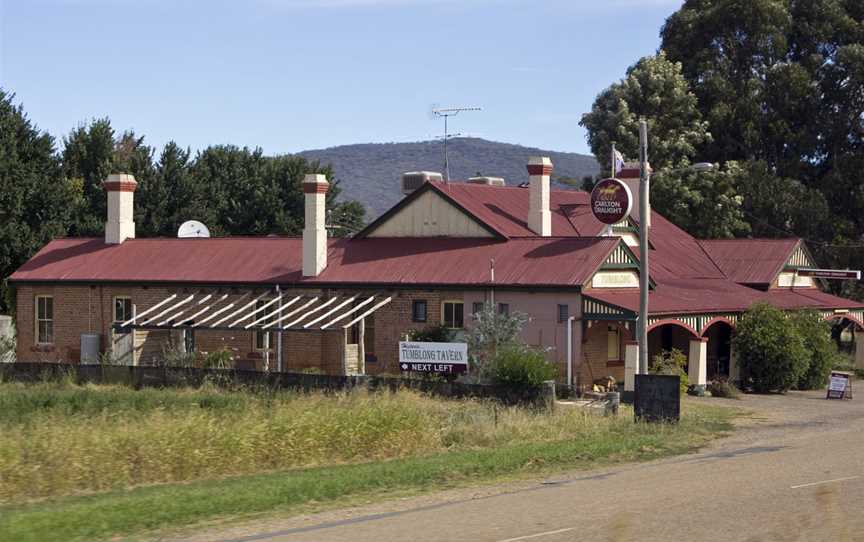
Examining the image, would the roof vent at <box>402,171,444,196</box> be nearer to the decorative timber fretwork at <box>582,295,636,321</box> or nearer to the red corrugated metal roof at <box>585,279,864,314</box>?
the red corrugated metal roof at <box>585,279,864,314</box>

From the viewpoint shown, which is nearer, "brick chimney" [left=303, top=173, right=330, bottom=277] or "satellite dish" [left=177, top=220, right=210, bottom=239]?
"brick chimney" [left=303, top=173, right=330, bottom=277]

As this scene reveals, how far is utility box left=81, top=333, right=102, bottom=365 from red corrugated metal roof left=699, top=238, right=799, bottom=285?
25024mm

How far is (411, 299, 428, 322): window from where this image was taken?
43438 mm

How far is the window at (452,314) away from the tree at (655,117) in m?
27.5

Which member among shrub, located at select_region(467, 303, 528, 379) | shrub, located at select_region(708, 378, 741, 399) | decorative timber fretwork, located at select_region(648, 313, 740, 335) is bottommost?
shrub, located at select_region(708, 378, 741, 399)

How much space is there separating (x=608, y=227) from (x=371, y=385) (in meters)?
16.4

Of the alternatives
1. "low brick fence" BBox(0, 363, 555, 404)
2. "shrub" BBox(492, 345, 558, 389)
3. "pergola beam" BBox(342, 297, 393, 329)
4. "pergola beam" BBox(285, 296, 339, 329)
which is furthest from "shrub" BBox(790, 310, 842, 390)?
"low brick fence" BBox(0, 363, 555, 404)

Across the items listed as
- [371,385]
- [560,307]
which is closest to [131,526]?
[371,385]

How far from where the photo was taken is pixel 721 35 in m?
74.8

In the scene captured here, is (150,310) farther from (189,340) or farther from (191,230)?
(191,230)

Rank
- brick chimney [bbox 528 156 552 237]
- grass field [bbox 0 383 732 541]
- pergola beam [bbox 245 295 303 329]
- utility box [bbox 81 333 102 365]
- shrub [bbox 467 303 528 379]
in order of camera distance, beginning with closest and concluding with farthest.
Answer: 1. grass field [bbox 0 383 732 541]
2. shrub [bbox 467 303 528 379]
3. pergola beam [bbox 245 295 303 329]
4. brick chimney [bbox 528 156 552 237]
5. utility box [bbox 81 333 102 365]

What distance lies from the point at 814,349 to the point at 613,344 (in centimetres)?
741

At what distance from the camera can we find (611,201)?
1718 inches

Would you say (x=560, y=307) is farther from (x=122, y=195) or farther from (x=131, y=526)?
(x=131, y=526)
